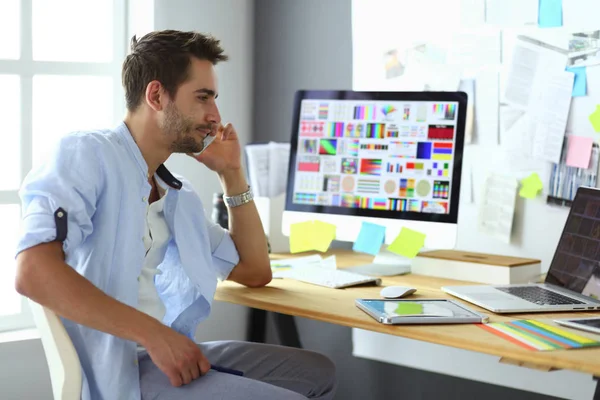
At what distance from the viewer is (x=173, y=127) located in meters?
1.84

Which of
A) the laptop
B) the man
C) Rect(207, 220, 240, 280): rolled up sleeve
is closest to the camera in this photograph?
the man

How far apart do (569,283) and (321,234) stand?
2.39 feet

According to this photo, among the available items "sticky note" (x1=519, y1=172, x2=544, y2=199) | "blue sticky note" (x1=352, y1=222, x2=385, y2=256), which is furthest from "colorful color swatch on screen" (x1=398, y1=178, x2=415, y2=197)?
"sticky note" (x1=519, y1=172, x2=544, y2=199)

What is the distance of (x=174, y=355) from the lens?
5.18ft

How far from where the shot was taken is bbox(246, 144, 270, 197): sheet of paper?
2.66 metres

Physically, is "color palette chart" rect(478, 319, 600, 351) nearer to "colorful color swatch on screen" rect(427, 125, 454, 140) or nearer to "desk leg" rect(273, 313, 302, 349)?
"colorful color swatch on screen" rect(427, 125, 454, 140)

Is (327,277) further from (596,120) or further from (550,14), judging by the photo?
(550,14)

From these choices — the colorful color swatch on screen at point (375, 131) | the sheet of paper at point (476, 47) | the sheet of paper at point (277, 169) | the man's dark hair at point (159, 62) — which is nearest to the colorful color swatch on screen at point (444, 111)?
the colorful color swatch on screen at point (375, 131)

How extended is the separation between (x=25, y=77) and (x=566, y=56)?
1.63 metres

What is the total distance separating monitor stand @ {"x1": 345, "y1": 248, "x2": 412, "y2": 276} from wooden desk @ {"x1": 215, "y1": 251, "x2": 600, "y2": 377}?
50 millimetres

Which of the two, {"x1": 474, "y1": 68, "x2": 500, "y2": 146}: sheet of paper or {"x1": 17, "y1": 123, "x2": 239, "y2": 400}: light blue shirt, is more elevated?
{"x1": 474, "y1": 68, "x2": 500, "y2": 146}: sheet of paper

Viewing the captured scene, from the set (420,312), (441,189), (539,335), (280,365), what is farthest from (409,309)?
(441,189)

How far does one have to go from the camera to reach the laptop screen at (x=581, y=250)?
189 cm

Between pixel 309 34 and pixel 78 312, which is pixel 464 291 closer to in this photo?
pixel 78 312
